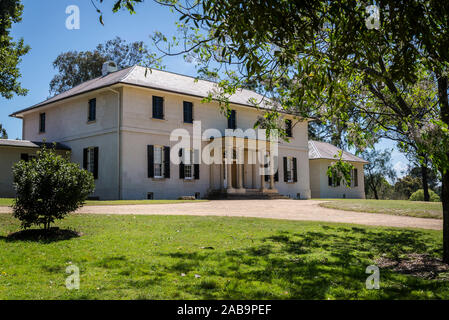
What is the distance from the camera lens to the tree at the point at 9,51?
62.7 ft

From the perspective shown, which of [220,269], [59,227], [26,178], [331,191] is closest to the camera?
[220,269]

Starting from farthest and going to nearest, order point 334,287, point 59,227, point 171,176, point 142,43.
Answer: point 142,43, point 171,176, point 59,227, point 334,287

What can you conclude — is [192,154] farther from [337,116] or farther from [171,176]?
[337,116]

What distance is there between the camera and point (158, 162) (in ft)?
76.4

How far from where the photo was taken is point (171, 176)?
77.2 feet

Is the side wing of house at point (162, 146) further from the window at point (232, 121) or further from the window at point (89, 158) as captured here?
the window at point (89, 158)

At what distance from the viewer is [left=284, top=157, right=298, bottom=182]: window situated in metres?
30.3

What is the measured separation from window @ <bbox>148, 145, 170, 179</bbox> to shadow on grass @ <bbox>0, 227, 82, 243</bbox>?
47.2 feet

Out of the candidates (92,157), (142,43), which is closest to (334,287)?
(92,157)

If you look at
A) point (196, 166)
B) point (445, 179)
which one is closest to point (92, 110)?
point (196, 166)

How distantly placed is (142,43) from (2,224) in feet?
112

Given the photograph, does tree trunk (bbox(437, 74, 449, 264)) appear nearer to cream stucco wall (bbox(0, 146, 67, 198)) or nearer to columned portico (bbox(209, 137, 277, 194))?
columned portico (bbox(209, 137, 277, 194))

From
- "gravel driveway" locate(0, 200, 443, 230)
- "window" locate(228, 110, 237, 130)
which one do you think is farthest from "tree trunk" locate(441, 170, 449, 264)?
"window" locate(228, 110, 237, 130)
